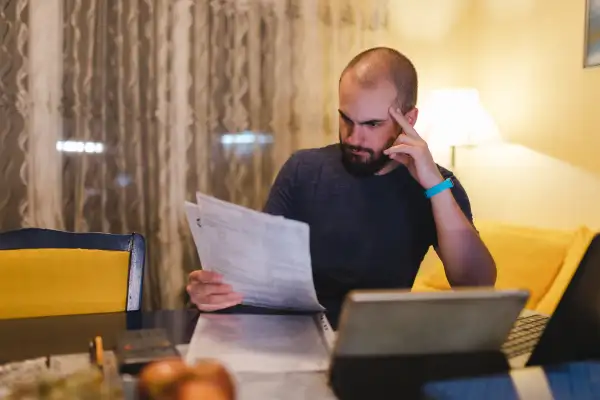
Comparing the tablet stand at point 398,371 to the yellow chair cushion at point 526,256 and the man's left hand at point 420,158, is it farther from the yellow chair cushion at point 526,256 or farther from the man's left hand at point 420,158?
the yellow chair cushion at point 526,256

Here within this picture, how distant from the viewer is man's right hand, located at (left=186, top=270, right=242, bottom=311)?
120 cm

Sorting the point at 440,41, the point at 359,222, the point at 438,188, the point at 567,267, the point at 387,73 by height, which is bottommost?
the point at 567,267

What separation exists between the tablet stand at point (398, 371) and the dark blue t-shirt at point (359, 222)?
550 millimetres

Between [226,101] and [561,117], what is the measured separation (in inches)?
54.8

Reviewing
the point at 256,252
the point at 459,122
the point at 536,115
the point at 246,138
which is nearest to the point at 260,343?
the point at 256,252

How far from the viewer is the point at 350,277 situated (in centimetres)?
149

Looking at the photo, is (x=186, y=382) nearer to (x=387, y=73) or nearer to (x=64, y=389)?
(x=64, y=389)

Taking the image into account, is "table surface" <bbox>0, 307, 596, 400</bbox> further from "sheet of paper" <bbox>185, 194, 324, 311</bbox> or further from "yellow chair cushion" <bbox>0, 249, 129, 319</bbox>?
"yellow chair cushion" <bbox>0, 249, 129, 319</bbox>

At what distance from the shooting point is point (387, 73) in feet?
4.96

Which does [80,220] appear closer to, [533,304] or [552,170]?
[533,304]

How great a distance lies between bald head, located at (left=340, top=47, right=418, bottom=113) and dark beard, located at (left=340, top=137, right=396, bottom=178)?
13 centimetres

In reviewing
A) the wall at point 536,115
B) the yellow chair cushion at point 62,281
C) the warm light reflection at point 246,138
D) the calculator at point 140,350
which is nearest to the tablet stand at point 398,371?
the calculator at point 140,350

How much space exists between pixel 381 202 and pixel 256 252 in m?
0.54

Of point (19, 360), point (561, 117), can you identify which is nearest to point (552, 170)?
point (561, 117)
